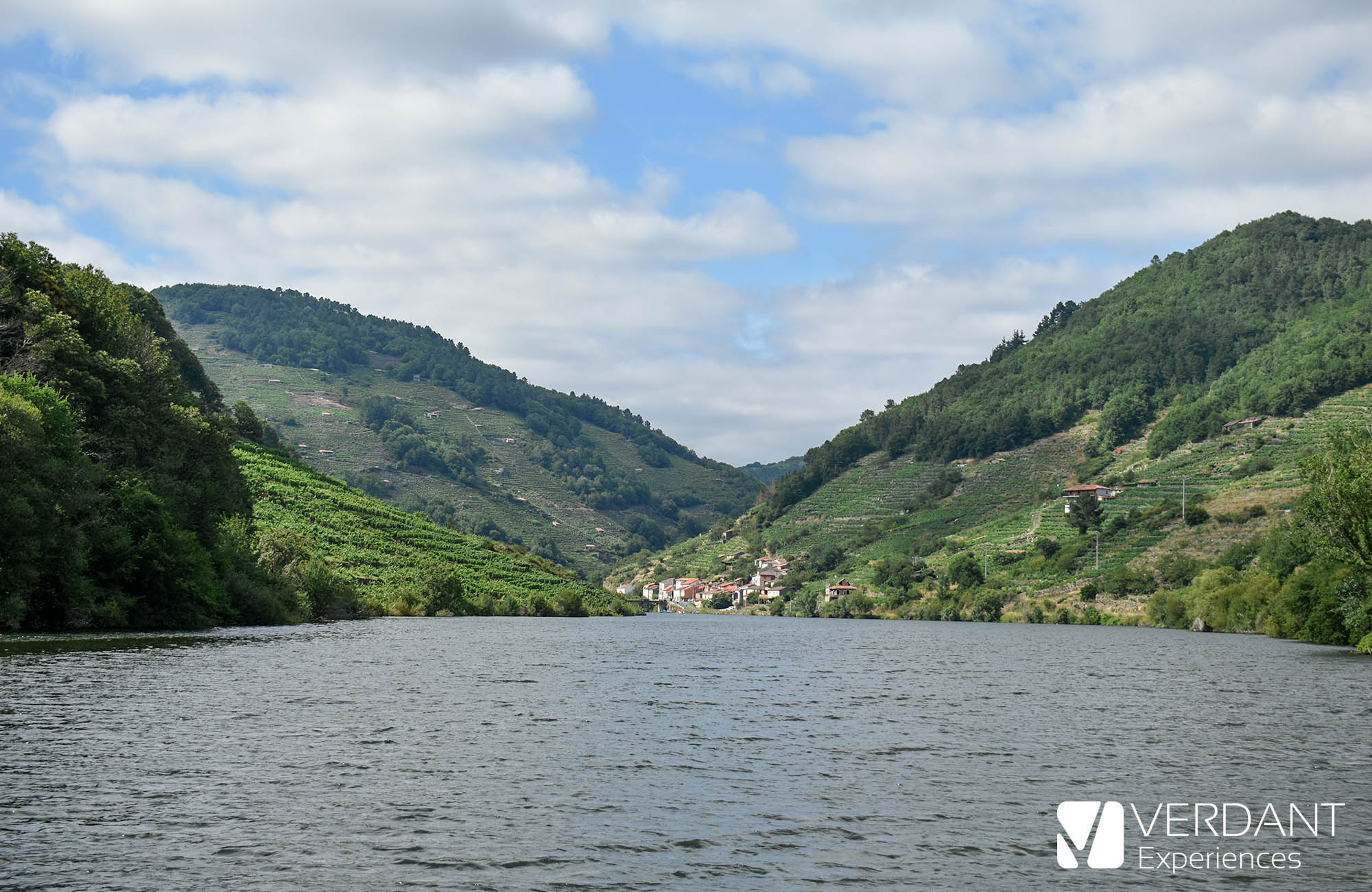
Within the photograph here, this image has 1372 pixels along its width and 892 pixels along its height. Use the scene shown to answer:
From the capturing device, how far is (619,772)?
95.1 feet

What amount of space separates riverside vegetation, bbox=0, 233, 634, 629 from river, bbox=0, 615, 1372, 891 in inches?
386

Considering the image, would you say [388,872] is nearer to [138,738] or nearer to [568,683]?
[138,738]

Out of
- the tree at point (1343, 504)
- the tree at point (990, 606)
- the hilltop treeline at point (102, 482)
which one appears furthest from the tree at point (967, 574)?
the hilltop treeline at point (102, 482)

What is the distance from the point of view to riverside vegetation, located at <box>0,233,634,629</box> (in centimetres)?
6512

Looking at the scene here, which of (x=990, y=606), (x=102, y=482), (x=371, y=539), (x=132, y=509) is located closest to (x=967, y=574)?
(x=990, y=606)

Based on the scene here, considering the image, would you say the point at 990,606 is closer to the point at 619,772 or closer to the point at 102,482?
the point at 102,482

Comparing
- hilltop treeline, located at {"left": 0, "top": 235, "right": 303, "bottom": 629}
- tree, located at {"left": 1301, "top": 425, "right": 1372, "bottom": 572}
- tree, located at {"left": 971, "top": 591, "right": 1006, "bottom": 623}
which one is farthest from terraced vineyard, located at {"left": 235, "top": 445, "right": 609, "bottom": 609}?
tree, located at {"left": 1301, "top": 425, "right": 1372, "bottom": 572}

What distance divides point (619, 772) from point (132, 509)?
2270 inches

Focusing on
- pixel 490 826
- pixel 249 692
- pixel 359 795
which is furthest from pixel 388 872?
pixel 249 692

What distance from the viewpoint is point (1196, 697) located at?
163 ft

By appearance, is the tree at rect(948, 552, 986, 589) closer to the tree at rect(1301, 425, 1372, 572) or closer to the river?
the tree at rect(1301, 425, 1372, 572)

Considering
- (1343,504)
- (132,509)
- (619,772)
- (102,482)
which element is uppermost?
(1343,504)

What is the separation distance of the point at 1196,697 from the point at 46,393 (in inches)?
2688

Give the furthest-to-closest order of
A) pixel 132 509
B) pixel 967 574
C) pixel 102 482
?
pixel 967 574 < pixel 102 482 < pixel 132 509
